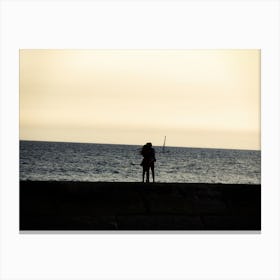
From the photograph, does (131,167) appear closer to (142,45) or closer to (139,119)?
(139,119)

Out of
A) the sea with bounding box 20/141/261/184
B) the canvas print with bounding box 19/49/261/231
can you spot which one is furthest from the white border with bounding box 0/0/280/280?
the sea with bounding box 20/141/261/184

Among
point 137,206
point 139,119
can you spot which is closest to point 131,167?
point 139,119

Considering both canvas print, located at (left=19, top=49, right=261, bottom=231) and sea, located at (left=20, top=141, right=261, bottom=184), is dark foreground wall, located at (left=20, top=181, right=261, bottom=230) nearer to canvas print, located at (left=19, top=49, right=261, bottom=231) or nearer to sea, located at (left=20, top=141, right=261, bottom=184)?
canvas print, located at (left=19, top=49, right=261, bottom=231)

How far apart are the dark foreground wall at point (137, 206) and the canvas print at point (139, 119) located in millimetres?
14

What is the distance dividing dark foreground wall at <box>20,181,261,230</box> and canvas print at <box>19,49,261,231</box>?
0.01m

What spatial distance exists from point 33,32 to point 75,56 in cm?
98

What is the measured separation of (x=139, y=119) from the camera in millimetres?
8977

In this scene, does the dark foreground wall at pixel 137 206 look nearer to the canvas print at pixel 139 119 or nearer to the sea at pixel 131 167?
the canvas print at pixel 139 119

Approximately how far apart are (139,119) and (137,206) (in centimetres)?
272

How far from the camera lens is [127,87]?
802cm

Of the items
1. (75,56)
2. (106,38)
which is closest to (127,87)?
(75,56)

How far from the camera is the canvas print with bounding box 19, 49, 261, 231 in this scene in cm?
635
